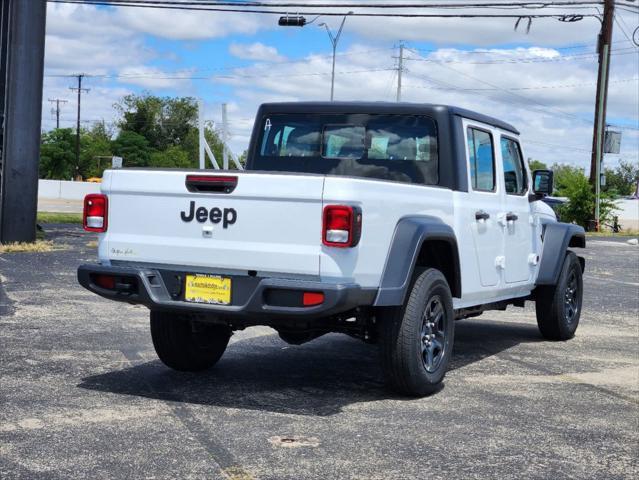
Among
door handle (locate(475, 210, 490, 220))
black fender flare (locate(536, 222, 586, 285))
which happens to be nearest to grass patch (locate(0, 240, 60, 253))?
black fender flare (locate(536, 222, 586, 285))

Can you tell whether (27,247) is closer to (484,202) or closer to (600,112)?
(484,202)

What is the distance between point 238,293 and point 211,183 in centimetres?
72

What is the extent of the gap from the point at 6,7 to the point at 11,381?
46.7ft

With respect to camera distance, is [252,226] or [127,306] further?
[127,306]

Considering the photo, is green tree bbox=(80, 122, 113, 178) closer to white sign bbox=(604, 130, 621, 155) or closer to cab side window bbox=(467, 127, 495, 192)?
white sign bbox=(604, 130, 621, 155)

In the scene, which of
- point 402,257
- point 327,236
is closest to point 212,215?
point 327,236

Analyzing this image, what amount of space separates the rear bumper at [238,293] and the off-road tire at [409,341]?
45 centimetres

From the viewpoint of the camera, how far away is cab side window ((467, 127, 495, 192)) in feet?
25.2

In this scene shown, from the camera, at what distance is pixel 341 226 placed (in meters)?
5.83

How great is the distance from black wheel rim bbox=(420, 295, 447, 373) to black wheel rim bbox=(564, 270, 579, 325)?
3.22m

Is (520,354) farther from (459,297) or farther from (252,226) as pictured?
(252,226)

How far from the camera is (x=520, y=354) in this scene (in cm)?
898

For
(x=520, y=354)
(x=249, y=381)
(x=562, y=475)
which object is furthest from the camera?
(x=520, y=354)

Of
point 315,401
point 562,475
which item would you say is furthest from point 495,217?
point 562,475
